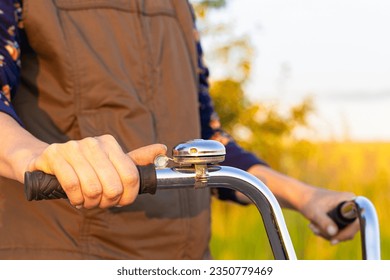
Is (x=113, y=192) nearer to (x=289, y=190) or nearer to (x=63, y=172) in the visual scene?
(x=63, y=172)

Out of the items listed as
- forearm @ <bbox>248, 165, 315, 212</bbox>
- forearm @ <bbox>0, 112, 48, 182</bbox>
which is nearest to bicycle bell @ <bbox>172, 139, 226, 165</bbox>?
forearm @ <bbox>0, 112, 48, 182</bbox>

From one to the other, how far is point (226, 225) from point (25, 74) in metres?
2.93

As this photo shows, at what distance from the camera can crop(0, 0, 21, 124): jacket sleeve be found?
65.9 inches

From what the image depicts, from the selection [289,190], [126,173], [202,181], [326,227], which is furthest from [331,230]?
[126,173]

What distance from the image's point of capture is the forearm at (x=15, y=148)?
4.36ft

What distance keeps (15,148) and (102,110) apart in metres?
0.49

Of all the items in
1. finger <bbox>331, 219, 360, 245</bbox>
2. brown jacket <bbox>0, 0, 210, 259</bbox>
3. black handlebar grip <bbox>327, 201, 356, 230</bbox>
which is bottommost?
finger <bbox>331, 219, 360, 245</bbox>

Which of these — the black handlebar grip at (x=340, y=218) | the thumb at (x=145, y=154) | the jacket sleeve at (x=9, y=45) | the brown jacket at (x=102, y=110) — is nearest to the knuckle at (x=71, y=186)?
the thumb at (x=145, y=154)

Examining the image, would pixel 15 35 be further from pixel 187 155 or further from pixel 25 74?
pixel 187 155

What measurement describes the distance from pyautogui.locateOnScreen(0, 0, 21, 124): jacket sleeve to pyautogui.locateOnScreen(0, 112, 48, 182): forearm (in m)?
0.21

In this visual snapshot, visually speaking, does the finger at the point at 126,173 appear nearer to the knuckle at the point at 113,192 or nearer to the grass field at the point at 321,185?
the knuckle at the point at 113,192

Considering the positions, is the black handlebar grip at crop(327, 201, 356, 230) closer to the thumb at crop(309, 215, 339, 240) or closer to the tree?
the thumb at crop(309, 215, 339, 240)

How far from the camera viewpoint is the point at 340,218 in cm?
192
